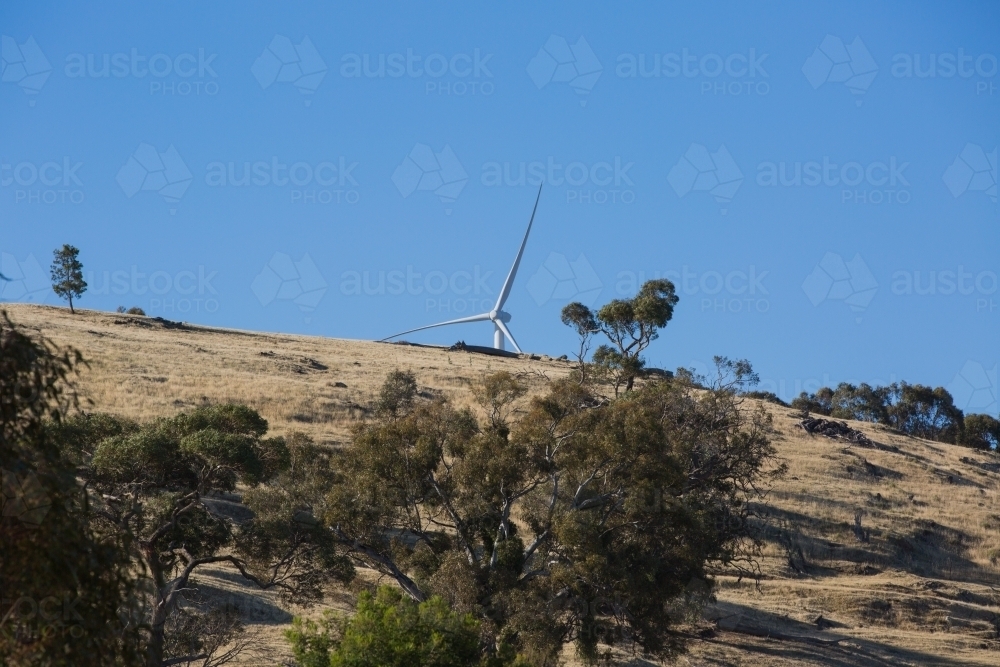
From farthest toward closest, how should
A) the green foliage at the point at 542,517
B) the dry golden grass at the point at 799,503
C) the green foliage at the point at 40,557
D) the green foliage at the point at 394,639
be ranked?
1. the dry golden grass at the point at 799,503
2. the green foliage at the point at 542,517
3. the green foliage at the point at 394,639
4. the green foliage at the point at 40,557

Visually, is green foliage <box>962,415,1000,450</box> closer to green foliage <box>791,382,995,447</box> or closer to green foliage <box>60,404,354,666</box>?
green foliage <box>791,382,995,447</box>

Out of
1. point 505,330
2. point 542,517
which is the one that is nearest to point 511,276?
point 505,330

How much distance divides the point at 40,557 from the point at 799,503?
50.7m

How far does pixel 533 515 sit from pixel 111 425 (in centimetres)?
1150

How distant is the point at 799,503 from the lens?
5694cm

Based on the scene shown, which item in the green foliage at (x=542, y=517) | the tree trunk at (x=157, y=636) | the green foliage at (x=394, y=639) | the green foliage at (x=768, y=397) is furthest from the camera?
the green foliage at (x=768, y=397)

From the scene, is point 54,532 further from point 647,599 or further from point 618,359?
point 618,359

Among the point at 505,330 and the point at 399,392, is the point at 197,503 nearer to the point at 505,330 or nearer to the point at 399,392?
the point at 399,392

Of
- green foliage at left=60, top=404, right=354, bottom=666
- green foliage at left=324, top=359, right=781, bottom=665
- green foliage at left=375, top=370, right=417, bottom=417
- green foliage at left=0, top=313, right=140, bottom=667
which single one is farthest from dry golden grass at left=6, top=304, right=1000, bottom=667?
green foliage at left=0, top=313, right=140, bottom=667

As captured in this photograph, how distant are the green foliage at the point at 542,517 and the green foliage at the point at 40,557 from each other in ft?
68.5

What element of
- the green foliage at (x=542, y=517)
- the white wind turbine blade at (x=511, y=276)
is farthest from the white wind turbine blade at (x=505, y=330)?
the green foliage at (x=542, y=517)

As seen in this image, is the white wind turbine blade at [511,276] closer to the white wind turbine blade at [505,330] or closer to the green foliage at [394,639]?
the white wind turbine blade at [505,330]

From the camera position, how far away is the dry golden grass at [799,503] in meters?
40.6

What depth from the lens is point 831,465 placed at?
2532 inches
